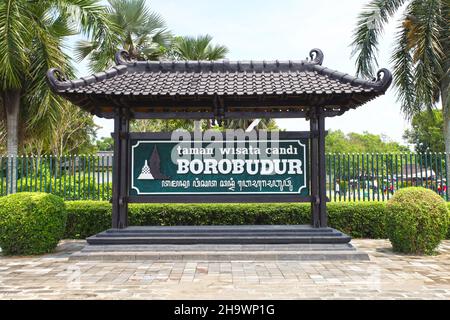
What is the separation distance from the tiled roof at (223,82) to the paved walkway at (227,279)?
10.5ft

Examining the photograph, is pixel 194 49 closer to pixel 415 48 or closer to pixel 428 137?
pixel 415 48

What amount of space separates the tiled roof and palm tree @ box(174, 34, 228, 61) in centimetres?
961

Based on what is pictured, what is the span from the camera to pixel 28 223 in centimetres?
767

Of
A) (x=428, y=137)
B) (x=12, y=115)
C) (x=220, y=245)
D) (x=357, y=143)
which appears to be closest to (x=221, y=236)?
(x=220, y=245)

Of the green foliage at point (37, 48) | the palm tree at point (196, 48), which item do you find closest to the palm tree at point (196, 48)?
the palm tree at point (196, 48)

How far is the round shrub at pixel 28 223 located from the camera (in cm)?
762

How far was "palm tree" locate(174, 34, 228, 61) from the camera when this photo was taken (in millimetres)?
18200

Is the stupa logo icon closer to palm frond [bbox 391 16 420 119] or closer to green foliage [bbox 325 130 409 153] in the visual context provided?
palm frond [bbox 391 16 420 119]

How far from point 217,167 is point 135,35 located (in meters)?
11.4

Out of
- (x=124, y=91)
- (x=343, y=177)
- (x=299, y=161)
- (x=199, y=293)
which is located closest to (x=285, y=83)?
(x=299, y=161)

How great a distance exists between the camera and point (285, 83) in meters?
7.70

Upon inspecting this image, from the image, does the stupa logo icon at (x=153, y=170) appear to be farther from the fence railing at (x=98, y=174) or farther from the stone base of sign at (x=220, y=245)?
the fence railing at (x=98, y=174)

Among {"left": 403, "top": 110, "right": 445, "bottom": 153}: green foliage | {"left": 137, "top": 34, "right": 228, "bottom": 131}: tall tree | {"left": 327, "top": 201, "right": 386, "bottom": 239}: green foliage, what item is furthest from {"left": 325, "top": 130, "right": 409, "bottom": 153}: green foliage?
{"left": 327, "top": 201, "right": 386, "bottom": 239}: green foliage

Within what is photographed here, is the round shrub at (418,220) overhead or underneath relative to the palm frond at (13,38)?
underneath
